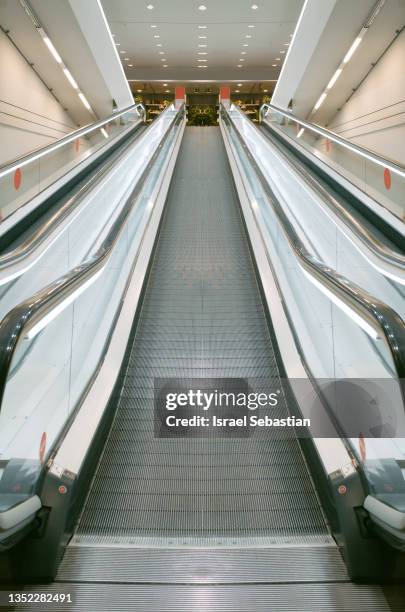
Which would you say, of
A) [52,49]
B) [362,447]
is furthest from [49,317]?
[52,49]

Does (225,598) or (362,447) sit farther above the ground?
(362,447)

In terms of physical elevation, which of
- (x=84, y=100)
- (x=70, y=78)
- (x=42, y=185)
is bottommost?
(x=42, y=185)

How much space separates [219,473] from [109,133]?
9.18 metres

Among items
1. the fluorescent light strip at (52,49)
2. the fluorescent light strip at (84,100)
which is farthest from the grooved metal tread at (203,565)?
the fluorescent light strip at (84,100)

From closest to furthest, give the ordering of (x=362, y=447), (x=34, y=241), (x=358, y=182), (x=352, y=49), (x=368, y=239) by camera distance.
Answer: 1. (x=362, y=447)
2. (x=34, y=241)
3. (x=368, y=239)
4. (x=358, y=182)
5. (x=352, y=49)

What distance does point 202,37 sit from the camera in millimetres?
15445

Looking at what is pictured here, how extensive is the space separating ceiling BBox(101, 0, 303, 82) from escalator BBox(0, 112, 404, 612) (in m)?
12.4

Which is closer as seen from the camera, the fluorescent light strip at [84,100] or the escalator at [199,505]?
the escalator at [199,505]

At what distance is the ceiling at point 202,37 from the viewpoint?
12758 millimetres

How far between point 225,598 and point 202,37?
1742 centimetres

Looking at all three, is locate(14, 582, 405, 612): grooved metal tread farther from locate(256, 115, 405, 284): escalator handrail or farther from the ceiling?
the ceiling

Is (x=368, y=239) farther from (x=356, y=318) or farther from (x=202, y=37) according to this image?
(x=202, y=37)

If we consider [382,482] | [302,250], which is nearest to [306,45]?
[302,250]

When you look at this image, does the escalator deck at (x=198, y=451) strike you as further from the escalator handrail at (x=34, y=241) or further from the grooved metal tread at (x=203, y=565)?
the escalator handrail at (x=34, y=241)
